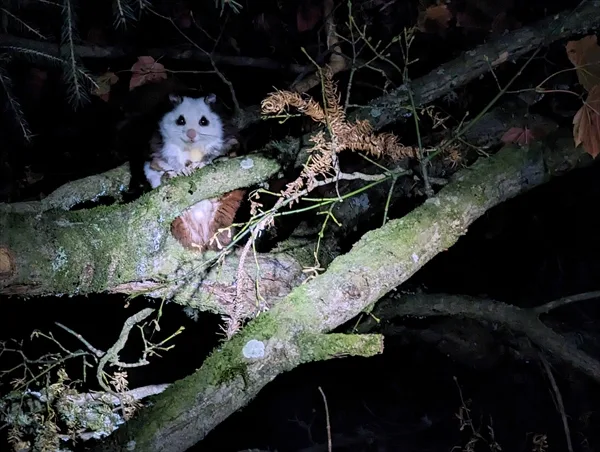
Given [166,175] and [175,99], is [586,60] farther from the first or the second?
[175,99]

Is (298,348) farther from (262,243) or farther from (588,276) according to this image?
(588,276)

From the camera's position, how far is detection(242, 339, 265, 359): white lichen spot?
1.88 m

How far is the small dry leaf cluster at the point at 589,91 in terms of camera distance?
240 centimetres

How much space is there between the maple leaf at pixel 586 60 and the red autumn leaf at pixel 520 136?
561mm

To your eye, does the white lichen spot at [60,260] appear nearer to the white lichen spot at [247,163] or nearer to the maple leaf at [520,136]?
the white lichen spot at [247,163]

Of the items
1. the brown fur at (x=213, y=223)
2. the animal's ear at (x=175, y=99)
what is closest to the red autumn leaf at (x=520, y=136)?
the brown fur at (x=213, y=223)

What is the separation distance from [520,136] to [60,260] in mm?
2349

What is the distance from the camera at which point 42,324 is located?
187 inches

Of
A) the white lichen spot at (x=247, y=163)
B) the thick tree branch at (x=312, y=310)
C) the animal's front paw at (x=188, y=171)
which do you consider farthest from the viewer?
the animal's front paw at (x=188, y=171)

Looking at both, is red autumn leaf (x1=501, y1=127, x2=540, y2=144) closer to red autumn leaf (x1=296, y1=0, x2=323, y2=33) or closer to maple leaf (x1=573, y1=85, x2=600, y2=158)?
maple leaf (x1=573, y1=85, x2=600, y2=158)

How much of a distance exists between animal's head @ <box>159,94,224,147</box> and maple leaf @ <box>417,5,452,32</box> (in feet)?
5.21

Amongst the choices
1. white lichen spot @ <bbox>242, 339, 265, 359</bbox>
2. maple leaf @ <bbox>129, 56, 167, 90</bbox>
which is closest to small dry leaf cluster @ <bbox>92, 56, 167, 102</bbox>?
maple leaf @ <bbox>129, 56, 167, 90</bbox>

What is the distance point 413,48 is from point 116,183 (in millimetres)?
2601

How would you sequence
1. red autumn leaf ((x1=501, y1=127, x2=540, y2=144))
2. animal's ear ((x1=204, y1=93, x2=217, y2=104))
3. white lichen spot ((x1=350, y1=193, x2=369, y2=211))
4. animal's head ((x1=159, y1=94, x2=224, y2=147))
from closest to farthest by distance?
red autumn leaf ((x1=501, y1=127, x2=540, y2=144)), animal's head ((x1=159, y1=94, x2=224, y2=147)), white lichen spot ((x1=350, y1=193, x2=369, y2=211)), animal's ear ((x1=204, y1=93, x2=217, y2=104))
